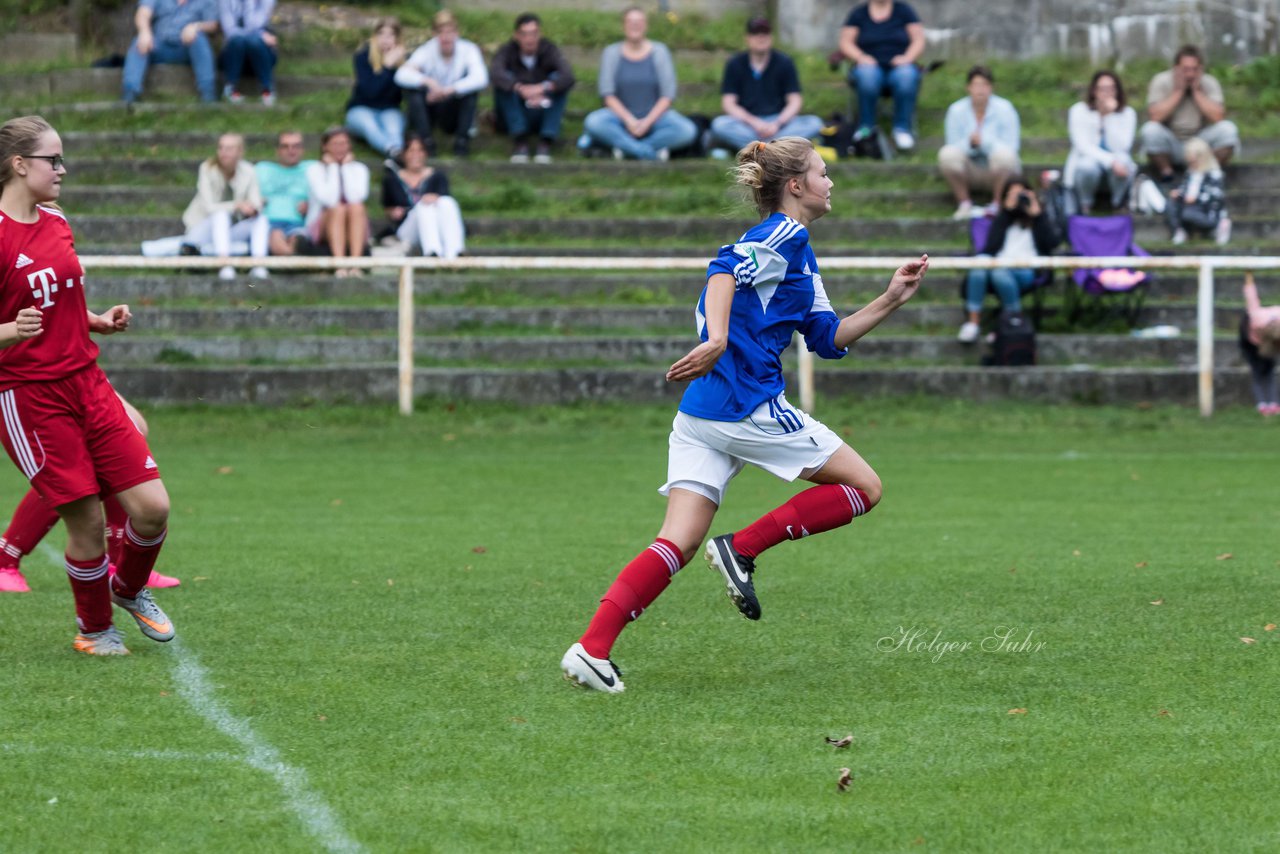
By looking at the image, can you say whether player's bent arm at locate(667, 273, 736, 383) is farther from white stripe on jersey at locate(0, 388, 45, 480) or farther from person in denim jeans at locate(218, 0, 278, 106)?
person in denim jeans at locate(218, 0, 278, 106)

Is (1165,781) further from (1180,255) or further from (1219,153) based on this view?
(1219,153)

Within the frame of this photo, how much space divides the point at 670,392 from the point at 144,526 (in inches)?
338

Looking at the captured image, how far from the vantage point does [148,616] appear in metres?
6.36

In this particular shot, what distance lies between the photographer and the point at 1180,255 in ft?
53.2

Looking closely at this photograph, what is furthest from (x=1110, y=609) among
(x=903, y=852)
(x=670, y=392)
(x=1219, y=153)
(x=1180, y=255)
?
(x=1219, y=153)

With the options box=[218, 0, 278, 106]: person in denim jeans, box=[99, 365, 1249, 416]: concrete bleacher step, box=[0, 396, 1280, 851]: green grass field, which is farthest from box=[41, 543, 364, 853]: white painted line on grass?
box=[218, 0, 278, 106]: person in denim jeans

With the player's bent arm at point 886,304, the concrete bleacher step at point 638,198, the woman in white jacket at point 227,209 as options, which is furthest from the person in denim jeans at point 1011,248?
the player's bent arm at point 886,304

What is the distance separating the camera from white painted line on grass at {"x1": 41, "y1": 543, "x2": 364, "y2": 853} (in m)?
4.12

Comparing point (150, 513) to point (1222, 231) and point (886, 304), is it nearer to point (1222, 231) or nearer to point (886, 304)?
point (886, 304)

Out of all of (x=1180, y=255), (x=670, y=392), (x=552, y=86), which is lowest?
(x=670, y=392)

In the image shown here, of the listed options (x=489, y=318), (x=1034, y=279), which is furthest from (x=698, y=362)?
(x=489, y=318)

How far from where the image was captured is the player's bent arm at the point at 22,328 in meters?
5.48

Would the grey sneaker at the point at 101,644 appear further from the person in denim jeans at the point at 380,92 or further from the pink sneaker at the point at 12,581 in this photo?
the person in denim jeans at the point at 380,92

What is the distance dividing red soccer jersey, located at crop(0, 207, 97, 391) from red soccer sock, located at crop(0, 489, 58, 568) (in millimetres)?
1591
